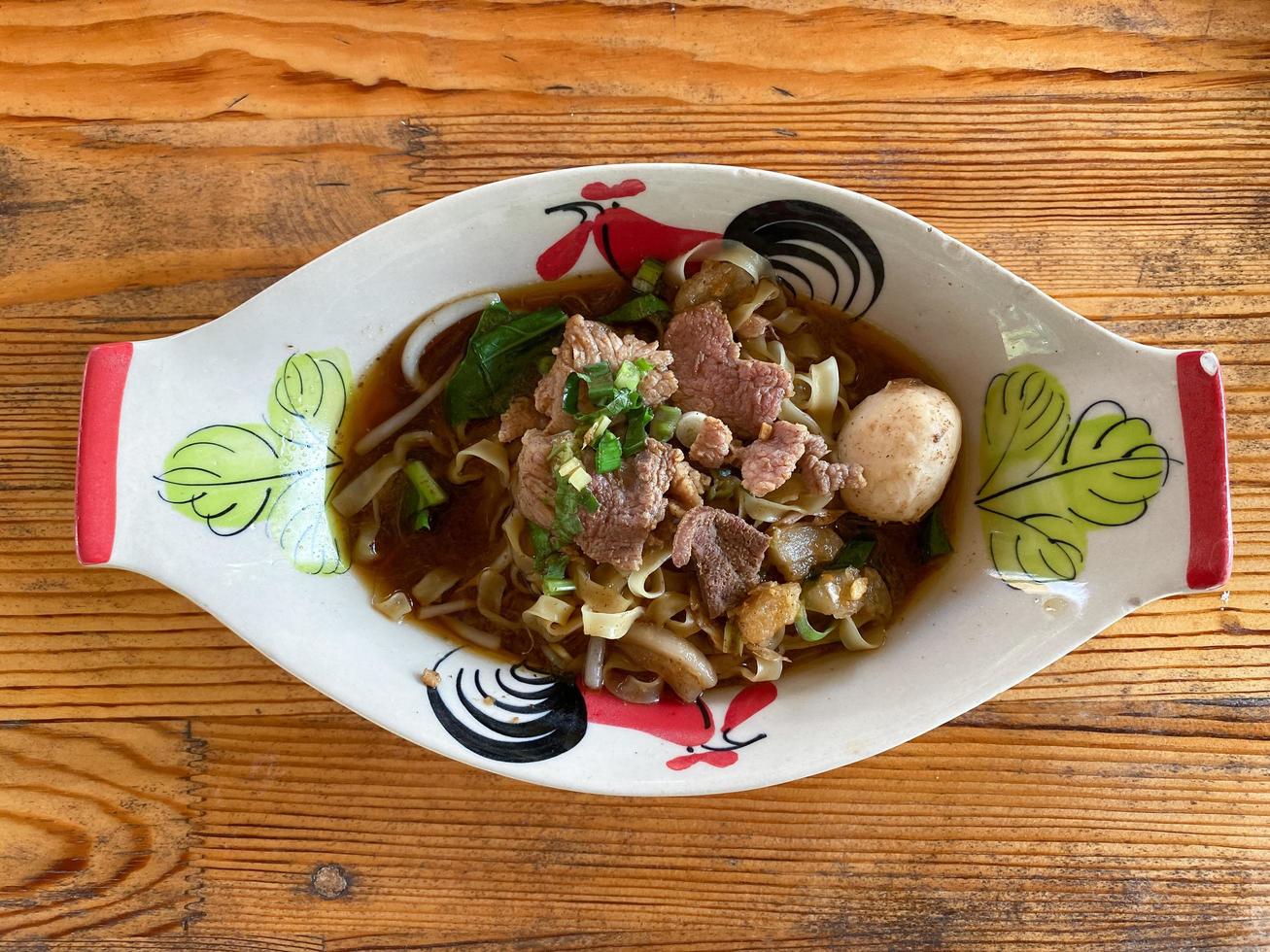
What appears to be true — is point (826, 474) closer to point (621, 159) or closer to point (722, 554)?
point (722, 554)

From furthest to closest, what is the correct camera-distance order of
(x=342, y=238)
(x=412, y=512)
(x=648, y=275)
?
(x=342, y=238) → (x=412, y=512) → (x=648, y=275)

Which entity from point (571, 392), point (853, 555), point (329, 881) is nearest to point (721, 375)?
point (571, 392)

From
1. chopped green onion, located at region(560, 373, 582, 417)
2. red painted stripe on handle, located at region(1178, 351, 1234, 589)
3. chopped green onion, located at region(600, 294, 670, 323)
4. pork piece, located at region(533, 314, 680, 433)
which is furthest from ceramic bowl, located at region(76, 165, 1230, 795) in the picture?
chopped green onion, located at region(560, 373, 582, 417)

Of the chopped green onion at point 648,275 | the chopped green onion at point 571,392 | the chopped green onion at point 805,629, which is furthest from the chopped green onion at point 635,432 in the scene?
the chopped green onion at point 805,629

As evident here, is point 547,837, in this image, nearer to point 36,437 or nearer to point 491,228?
point 491,228

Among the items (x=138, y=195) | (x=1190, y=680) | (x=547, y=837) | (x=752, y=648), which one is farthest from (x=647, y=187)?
(x=1190, y=680)

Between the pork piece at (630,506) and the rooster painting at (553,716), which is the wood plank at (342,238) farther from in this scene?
the pork piece at (630,506)

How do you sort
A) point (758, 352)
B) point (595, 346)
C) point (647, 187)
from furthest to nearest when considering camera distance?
point (758, 352) < point (595, 346) < point (647, 187)
